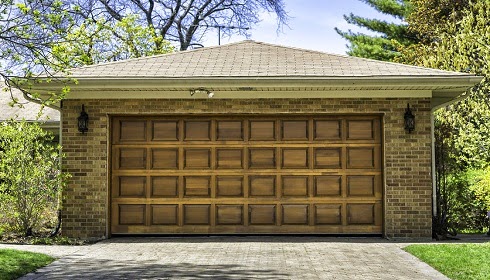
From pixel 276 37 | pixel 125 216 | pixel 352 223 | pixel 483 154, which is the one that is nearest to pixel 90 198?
pixel 125 216

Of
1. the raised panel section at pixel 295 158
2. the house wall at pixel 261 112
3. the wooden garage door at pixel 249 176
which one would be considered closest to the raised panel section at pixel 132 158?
the wooden garage door at pixel 249 176

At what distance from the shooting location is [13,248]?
1145cm

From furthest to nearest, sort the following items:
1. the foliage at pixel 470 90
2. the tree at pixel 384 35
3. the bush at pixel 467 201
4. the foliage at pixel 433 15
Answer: the tree at pixel 384 35 → the foliage at pixel 433 15 → the foliage at pixel 470 90 → the bush at pixel 467 201

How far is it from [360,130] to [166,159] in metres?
3.65

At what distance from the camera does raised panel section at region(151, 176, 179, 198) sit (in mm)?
13312

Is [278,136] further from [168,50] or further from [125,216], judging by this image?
[168,50]

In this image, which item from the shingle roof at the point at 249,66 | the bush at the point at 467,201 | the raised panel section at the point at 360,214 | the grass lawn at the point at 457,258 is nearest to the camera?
Result: the grass lawn at the point at 457,258

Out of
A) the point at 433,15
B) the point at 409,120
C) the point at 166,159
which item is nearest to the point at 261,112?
the point at 166,159

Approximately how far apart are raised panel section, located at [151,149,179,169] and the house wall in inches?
30.1

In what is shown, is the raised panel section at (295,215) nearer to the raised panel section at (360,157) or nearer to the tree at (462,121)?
the raised panel section at (360,157)

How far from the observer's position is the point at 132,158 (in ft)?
43.9

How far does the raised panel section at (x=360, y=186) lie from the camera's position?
43.4 feet

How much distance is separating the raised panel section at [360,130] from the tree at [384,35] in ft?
66.8

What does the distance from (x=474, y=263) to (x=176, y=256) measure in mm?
4226
